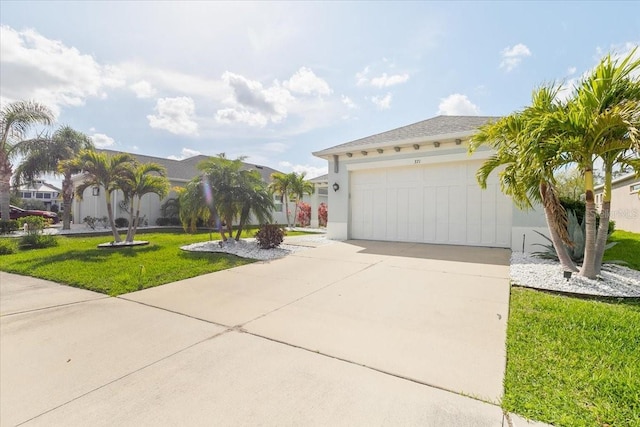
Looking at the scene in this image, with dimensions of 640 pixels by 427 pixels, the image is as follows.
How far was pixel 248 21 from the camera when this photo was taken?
780cm

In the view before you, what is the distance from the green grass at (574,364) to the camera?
201 cm

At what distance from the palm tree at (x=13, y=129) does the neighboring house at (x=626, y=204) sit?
29698 mm

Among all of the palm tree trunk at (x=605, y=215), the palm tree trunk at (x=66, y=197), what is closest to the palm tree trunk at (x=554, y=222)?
the palm tree trunk at (x=605, y=215)

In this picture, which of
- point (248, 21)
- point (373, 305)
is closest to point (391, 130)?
point (248, 21)

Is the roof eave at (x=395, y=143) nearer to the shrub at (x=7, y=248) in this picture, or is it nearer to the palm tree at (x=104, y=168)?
the palm tree at (x=104, y=168)

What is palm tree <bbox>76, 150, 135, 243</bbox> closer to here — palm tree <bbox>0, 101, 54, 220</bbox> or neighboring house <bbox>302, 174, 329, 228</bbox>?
palm tree <bbox>0, 101, 54, 220</bbox>

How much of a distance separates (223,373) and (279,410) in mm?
751

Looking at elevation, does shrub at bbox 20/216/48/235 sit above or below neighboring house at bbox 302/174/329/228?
below

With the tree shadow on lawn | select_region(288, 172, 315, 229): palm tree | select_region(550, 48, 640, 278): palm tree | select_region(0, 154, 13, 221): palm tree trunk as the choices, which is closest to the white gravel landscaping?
select_region(550, 48, 640, 278): palm tree

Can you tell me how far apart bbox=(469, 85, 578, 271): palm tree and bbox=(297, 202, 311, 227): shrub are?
14.9 m

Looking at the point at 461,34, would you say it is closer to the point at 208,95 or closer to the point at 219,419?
the point at 208,95

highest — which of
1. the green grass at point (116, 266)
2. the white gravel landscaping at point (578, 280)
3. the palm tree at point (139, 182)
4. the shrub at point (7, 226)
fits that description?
the palm tree at point (139, 182)

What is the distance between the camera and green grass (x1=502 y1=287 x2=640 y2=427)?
2.01 meters

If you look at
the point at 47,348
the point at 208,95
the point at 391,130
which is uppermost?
the point at 208,95
